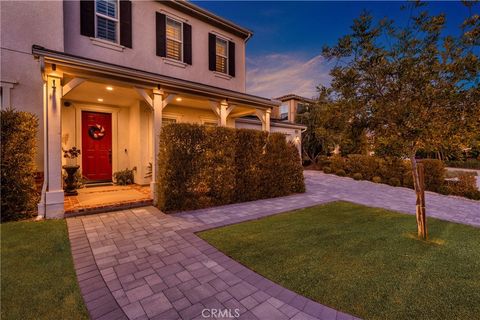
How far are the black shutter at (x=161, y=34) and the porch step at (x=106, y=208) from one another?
5928 millimetres

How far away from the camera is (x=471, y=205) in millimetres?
7461

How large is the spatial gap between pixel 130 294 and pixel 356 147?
4.52 metres

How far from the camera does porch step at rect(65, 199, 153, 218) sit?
5.15m

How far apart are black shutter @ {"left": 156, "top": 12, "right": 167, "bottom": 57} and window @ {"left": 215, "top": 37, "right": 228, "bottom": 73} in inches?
98.0

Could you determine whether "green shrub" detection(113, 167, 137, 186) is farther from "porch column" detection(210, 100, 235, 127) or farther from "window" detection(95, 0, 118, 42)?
"window" detection(95, 0, 118, 42)

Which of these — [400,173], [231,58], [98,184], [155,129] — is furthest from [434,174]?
[98,184]

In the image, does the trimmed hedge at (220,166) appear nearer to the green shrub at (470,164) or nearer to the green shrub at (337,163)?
Answer: the green shrub at (337,163)

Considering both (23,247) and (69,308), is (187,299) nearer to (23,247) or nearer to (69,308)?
(69,308)

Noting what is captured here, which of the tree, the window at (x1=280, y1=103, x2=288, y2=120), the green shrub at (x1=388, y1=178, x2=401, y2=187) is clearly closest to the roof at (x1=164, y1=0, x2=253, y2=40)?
the tree

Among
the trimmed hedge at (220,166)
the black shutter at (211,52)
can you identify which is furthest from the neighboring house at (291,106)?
the trimmed hedge at (220,166)

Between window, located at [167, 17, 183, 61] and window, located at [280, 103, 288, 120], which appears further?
window, located at [280, 103, 288, 120]

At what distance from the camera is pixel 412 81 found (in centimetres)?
353

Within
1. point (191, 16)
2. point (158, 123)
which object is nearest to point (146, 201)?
point (158, 123)

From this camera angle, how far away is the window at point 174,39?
29.6 feet
